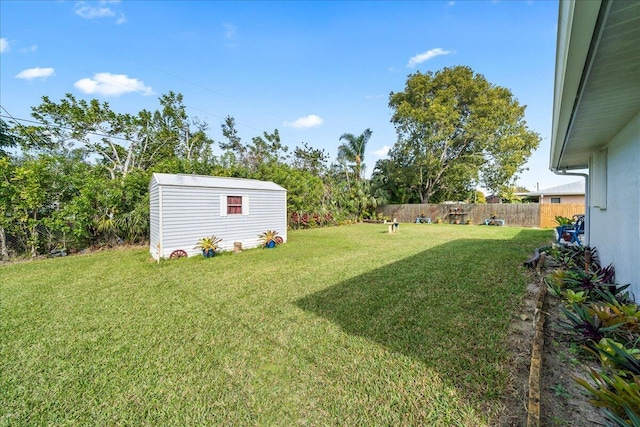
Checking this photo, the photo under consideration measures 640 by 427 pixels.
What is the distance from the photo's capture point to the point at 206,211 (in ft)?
25.2

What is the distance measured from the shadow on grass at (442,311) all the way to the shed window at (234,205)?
498cm

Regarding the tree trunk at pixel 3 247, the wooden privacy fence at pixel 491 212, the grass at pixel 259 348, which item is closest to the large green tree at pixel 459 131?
the wooden privacy fence at pixel 491 212

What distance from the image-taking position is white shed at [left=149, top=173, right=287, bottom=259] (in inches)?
274

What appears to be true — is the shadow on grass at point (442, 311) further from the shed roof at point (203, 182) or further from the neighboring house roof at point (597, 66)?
the shed roof at point (203, 182)

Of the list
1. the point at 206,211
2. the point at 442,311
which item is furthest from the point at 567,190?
the point at 206,211

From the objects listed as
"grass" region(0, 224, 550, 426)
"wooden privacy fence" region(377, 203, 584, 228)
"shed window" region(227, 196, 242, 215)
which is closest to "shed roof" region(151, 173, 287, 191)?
"shed window" region(227, 196, 242, 215)

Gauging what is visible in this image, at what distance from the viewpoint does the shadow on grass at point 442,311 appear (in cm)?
225

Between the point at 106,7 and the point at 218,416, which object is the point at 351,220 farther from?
the point at 218,416

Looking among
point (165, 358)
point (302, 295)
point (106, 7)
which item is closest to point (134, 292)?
point (165, 358)

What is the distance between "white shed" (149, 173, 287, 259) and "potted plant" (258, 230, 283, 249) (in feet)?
0.50

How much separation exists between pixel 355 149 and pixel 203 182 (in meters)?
13.5

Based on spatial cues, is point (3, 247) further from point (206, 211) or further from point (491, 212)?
point (491, 212)

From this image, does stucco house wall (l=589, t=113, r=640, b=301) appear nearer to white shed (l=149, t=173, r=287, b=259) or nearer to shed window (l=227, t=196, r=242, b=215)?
white shed (l=149, t=173, r=287, b=259)

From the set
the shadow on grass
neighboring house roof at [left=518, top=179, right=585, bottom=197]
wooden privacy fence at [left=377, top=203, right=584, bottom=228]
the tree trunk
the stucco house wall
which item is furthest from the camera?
neighboring house roof at [left=518, top=179, right=585, bottom=197]
